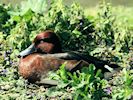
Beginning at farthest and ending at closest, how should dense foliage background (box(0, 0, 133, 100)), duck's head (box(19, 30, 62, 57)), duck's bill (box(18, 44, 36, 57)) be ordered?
duck's head (box(19, 30, 62, 57)) < duck's bill (box(18, 44, 36, 57)) < dense foliage background (box(0, 0, 133, 100))

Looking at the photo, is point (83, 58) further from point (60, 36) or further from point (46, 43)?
point (60, 36)

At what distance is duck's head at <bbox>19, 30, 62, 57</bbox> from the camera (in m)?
6.96

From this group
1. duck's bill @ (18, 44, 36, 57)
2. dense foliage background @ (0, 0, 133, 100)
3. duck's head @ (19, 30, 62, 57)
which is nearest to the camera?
dense foliage background @ (0, 0, 133, 100)

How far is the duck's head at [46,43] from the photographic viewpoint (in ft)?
22.8

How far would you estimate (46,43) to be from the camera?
23.0 ft

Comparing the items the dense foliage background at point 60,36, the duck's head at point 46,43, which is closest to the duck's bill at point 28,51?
the duck's head at point 46,43

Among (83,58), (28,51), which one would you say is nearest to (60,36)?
(28,51)

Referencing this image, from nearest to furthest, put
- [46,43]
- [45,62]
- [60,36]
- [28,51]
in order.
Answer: [45,62]
[28,51]
[46,43]
[60,36]

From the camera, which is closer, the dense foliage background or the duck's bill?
the dense foliage background

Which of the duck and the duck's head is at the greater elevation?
the duck's head

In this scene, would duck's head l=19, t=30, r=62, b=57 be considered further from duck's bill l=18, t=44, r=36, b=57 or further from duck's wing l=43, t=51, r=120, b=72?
duck's wing l=43, t=51, r=120, b=72

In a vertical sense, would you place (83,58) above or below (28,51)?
below

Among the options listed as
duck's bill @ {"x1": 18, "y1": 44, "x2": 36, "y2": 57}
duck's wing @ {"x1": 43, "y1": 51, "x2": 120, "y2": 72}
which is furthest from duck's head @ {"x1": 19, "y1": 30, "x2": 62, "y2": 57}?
duck's wing @ {"x1": 43, "y1": 51, "x2": 120, "y2": 72}

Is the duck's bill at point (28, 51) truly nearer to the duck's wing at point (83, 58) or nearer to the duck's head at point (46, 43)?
the duck's head at point (46, 43)
